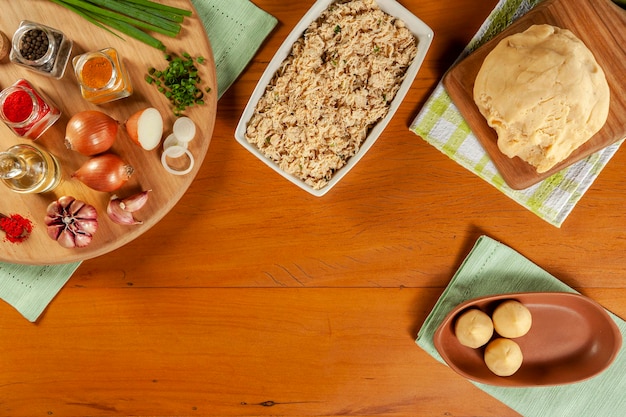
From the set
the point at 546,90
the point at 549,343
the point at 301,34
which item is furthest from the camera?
the point at 549,343

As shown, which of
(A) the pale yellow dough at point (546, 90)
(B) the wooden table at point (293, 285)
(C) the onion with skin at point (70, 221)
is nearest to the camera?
(A) the pale yellow dough at point (546, 90)

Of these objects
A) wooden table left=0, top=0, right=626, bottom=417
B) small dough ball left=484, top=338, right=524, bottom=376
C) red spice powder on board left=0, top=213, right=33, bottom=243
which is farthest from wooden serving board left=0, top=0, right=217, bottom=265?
small dough ball left=484, top=338, right=524, bottom=376

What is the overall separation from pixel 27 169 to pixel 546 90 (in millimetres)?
1107

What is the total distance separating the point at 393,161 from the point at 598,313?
0.62 meters

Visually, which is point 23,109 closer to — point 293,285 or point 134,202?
point 134,202

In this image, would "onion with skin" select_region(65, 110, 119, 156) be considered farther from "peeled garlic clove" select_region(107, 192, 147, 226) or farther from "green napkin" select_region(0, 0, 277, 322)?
"green napkin" select_region(0, 0, 277, 322)

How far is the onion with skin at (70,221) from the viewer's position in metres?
1.09

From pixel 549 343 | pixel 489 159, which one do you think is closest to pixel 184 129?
pixel 489 159

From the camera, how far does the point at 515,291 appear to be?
1.25 meters

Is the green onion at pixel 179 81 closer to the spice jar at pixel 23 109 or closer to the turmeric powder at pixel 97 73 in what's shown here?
the turmeric powder at pixel 97 73

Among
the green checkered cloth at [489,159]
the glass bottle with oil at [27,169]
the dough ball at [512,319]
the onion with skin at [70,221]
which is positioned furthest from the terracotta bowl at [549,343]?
the glass bottle with oil at [27,169]

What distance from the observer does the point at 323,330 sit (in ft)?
4.27

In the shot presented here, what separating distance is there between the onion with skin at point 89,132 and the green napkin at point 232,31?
28cm

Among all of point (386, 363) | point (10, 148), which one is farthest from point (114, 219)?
point (386, 363)
